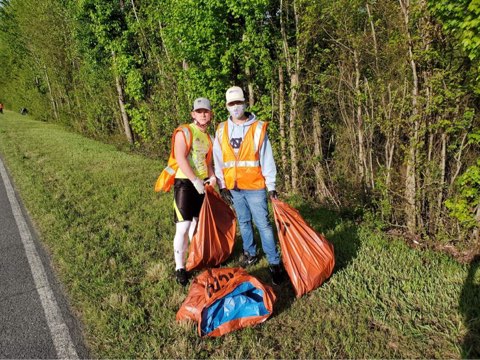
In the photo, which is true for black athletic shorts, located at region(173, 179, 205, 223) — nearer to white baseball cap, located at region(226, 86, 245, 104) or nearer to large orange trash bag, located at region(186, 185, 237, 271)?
large orange trash bag, located at region(186, 185, 237, 271)

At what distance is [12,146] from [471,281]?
15717 millimetres

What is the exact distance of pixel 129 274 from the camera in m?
3.89

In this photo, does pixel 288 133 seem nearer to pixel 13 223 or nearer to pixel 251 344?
pixel 251 344

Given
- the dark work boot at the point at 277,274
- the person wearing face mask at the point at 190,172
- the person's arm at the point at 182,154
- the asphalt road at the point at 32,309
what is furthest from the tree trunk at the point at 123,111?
the dark work boot at the point at 277,274

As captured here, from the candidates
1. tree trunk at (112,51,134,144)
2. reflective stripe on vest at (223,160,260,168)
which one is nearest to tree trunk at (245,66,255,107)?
reflective stripe on vest at (223,160,260,168)

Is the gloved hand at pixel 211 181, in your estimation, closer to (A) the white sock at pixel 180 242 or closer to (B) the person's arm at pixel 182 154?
(B) the person's arm at pixel 182 154

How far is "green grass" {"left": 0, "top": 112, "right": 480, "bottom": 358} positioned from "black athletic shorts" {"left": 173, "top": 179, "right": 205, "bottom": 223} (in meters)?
0.77

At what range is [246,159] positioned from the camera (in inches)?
132

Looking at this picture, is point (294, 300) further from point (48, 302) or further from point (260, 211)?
point (48, 302)

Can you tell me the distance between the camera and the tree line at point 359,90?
3586 millimetres

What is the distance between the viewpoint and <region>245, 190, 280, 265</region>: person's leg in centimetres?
349

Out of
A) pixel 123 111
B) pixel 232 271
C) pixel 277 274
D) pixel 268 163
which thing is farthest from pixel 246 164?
pixel 123 111

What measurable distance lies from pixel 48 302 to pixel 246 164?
2.48 meters

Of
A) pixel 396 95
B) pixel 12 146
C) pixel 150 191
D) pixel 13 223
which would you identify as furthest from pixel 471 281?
pixel 12 146
